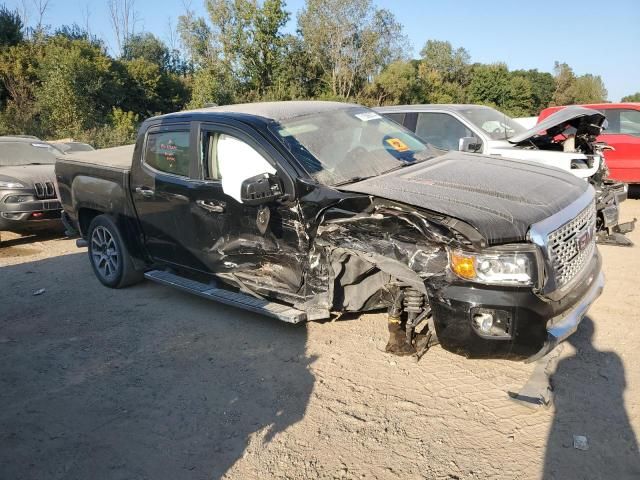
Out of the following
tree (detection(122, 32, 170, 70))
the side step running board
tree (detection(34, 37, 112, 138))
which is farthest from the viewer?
tree (detection(122, 32, 170, 70))

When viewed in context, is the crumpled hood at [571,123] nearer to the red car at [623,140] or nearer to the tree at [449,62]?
the red car at [623,140]

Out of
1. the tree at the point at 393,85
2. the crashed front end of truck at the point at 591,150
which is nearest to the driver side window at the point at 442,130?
the crashed front end of truck at the point at 591,150

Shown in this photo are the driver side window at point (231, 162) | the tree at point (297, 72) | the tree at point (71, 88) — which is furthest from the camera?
the tree at point (297, 72)

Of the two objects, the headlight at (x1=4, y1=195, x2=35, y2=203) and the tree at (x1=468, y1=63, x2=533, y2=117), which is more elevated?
the tree at (x1=468, y1=63, x2=533, y2=117)

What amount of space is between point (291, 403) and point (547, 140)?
5425 mm

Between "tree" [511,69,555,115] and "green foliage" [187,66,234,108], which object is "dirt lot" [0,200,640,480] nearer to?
"green foliage" [187,66,234,108]

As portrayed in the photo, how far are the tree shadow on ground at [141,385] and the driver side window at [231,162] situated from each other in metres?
1.29

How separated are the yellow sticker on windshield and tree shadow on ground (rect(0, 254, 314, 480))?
178cm

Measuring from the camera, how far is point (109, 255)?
5891mm

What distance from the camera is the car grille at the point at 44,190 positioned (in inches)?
322

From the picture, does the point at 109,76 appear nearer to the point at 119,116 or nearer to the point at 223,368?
the point at 119,116

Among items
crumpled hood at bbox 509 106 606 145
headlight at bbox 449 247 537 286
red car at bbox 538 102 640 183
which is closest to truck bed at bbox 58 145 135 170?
headlight at bbox 449 247 537 286

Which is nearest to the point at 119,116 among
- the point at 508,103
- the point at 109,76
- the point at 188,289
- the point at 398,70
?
the point at 109,76

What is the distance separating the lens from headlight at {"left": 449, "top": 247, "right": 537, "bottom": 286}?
3.02 meters
